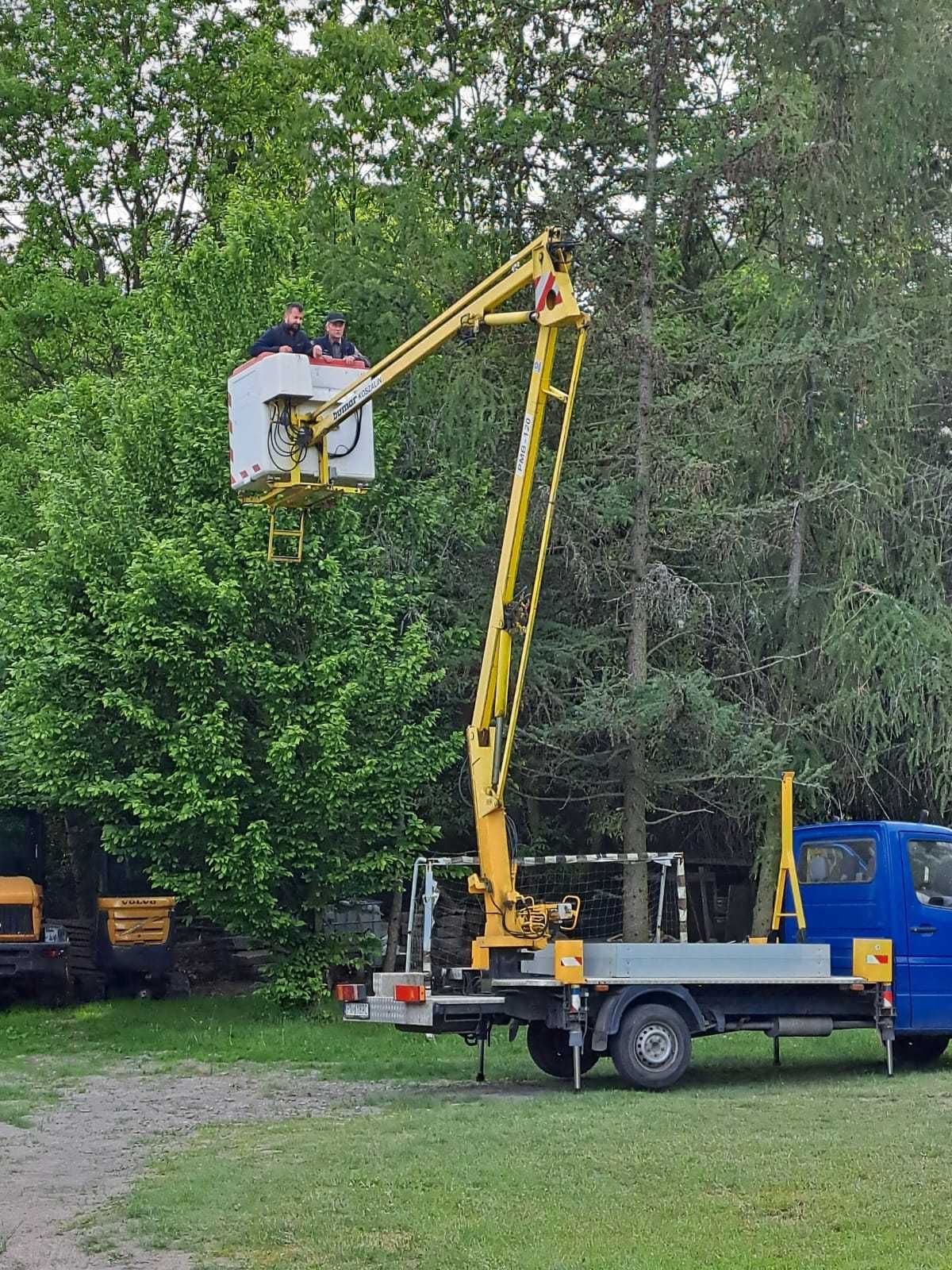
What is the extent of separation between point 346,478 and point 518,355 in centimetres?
826

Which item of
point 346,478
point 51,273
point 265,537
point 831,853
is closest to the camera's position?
point 346,478

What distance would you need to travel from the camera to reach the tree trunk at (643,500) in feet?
64.5

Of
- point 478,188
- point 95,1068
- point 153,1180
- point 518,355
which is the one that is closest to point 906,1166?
point 153,1180

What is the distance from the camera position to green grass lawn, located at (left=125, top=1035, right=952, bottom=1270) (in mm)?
7023

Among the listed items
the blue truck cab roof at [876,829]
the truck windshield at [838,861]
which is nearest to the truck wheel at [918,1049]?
the truck windshield at [838,861]

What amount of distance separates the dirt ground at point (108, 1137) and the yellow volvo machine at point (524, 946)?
1147mm

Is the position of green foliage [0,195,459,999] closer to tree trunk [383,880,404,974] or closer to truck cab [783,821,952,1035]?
tree trunk [383,880,404,974]

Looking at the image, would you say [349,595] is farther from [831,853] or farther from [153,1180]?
[153,1180]

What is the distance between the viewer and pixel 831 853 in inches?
570

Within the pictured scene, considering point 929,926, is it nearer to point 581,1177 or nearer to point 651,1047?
point 651,1047

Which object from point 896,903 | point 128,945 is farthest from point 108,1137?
point 128,945

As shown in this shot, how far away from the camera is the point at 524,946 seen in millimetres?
13117

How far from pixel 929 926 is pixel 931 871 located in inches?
19.3

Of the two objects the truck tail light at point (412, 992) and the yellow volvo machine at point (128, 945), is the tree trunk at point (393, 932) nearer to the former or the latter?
the yellow volvo machine at point (128, 945)
